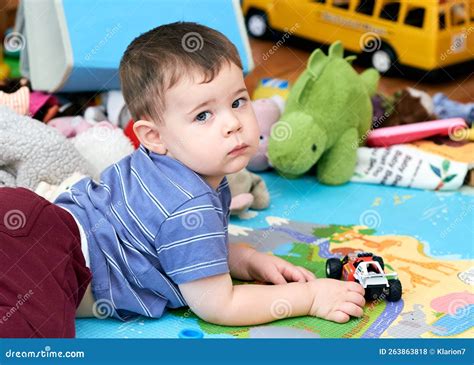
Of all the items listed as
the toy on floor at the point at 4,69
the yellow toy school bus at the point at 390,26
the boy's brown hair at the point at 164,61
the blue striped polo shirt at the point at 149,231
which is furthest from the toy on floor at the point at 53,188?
the yellow toy school bus at the point at 390,26

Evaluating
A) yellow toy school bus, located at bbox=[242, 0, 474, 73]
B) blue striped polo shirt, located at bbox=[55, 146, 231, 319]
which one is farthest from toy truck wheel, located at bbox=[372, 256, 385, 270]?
yellow toy school bus, located at bbox=[242, 0, 474, 73]

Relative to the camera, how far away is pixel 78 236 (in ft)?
3.57

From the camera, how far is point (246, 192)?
1456 millimetres

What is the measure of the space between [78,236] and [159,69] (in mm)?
243

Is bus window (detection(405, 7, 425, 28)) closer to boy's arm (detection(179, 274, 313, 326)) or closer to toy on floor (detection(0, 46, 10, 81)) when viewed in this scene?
toy on floor (detection(0, 46, 10, 81))

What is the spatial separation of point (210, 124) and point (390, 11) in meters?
1.15

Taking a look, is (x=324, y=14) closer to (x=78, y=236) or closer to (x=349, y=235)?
(x=349, y=235)

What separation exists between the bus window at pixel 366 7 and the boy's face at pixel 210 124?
111 cm

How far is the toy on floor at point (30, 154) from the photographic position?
1.28 metres

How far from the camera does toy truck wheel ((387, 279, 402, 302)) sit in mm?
1151

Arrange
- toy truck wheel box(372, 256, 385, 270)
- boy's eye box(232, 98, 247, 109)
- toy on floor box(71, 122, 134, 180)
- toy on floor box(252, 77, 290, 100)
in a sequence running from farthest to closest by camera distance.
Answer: toy on floor box(252, 77, 290, 100) < toy on floor box(71, 122, 134, 180) < toy truck wheel box(372, 256, 385, 270) < boy's eye box(232, 98, 247, 109)

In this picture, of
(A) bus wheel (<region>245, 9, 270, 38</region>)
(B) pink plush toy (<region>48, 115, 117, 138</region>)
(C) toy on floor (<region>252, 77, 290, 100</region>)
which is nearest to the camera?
(B) pink plush toy (<region>48, 115, 117, 138</region>)

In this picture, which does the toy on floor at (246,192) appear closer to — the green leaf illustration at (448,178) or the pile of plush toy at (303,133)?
the pile of plush toy at (303,133)

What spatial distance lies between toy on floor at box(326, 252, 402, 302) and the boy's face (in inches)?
9.3
